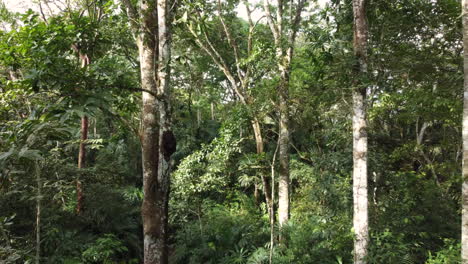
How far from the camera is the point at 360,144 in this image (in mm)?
4809

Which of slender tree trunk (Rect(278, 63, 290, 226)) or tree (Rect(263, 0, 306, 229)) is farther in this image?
slender tree trunk (Rect(278, 63, 290, 226))

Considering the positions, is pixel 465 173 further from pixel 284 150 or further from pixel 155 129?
pixel 284 150

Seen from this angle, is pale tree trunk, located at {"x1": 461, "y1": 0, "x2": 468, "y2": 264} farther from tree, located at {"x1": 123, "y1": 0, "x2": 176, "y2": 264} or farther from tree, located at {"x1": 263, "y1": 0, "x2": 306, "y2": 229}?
tree, located at {"x1": 263, "y1": 0, "x2": 306, "y2": 229}

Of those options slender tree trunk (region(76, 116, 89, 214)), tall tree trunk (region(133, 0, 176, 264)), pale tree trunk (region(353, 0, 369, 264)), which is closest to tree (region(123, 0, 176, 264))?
tall tree trunk (region(133, 0, 176, 264))

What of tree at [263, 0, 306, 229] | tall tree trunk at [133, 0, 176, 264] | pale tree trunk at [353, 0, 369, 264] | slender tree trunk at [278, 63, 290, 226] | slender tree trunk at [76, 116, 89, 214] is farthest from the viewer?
slender tree trunk at [76, 116, 89, 214]

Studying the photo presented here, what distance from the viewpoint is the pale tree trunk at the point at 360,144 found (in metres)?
4.73

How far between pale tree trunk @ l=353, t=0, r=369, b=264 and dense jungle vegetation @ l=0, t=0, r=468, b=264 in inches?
0.8

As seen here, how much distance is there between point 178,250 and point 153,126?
18.2 feet

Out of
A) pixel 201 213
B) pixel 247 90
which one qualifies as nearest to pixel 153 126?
pixel 247 90

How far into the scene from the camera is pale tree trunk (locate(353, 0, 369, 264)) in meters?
4.73

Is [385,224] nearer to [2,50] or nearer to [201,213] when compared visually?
[201,213]

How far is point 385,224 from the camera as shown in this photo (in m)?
6.30

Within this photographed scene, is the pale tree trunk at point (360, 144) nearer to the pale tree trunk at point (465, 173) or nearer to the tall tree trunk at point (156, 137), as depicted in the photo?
the pale tree trunk at point (465, 173)

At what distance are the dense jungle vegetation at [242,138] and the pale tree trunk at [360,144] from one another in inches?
0.8
